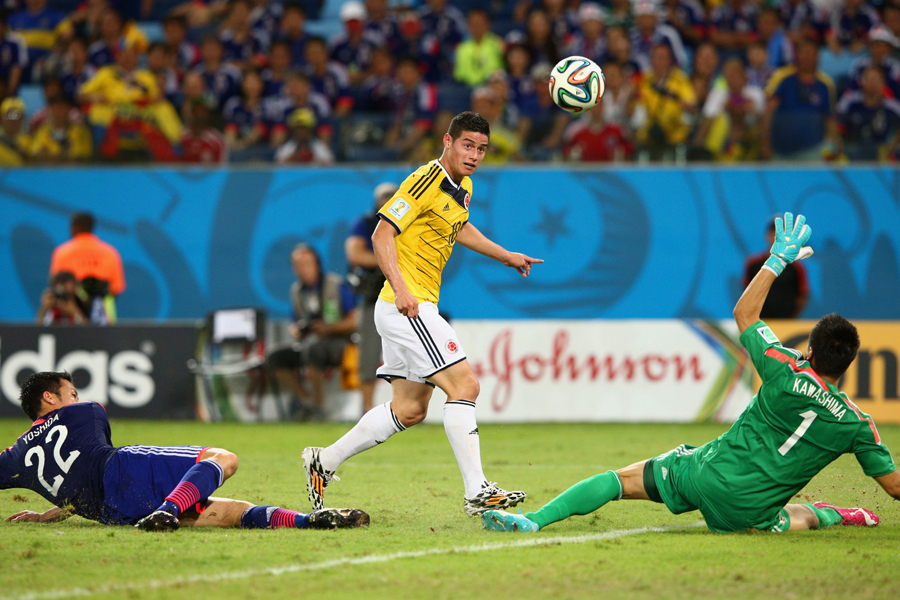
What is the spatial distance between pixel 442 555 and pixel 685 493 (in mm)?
1326

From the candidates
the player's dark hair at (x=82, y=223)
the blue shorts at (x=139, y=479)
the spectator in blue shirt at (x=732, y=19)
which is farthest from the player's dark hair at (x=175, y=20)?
the blue shorts at (x=139, y=479)

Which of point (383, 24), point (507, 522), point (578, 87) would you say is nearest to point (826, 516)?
point (507, 522)

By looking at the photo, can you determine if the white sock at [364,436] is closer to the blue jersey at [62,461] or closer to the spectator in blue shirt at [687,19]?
the blue jersey at [62,461]

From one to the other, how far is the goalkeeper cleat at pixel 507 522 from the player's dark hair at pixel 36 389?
7.89 feet

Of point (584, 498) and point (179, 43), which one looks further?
point (179, 43)

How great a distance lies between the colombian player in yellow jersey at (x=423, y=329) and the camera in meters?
5.79

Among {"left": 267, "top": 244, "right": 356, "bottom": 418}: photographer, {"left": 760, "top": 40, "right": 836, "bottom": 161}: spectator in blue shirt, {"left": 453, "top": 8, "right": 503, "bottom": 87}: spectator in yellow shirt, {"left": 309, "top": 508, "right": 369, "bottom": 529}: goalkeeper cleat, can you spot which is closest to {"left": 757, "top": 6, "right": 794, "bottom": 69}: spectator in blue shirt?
{"left": 760, "top": 40, "right": 836, "bottom": 161}: spectator in blue shirt

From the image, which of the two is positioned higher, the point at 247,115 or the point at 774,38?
the point at 774,38

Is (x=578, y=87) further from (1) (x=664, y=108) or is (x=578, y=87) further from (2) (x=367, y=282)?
(1) (x=664, y=108)

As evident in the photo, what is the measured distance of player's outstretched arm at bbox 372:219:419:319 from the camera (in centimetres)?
566

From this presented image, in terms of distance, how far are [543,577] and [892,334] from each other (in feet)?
28.3

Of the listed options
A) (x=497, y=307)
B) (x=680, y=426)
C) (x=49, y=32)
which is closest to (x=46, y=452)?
(x=680, y=426)

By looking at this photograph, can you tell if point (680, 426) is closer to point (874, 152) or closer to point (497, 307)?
point (497, 307)

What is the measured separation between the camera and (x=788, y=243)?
527 centimetres
